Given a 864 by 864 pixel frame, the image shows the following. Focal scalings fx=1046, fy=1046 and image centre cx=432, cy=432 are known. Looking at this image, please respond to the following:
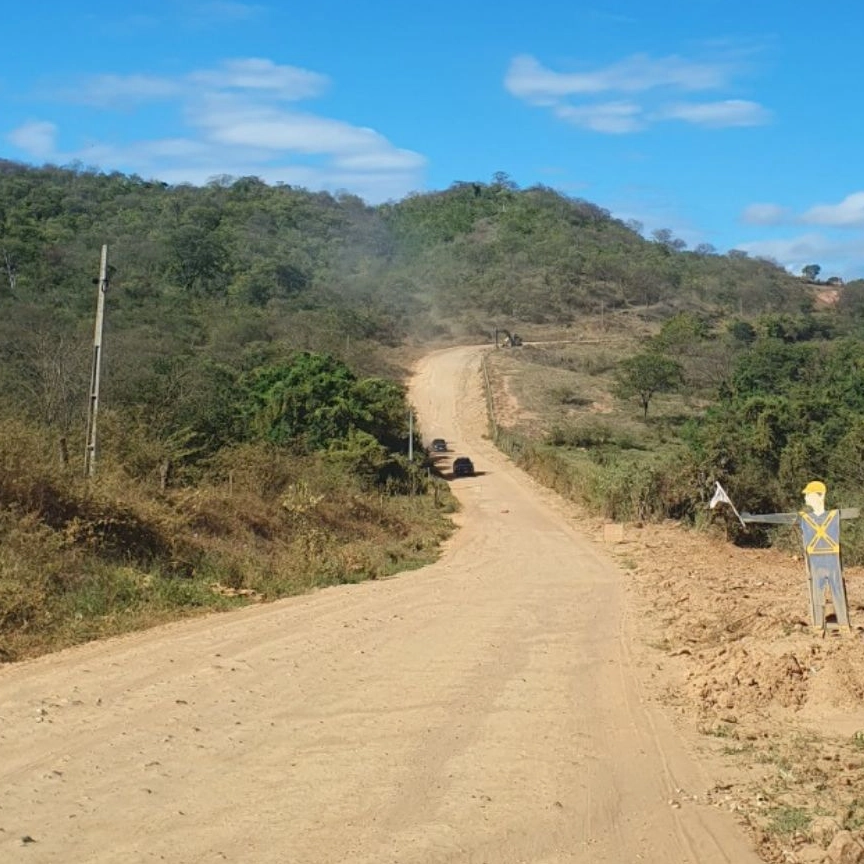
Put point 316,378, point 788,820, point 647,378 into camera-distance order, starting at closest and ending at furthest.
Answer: point 788,820 < point 316,378 < point 647,378

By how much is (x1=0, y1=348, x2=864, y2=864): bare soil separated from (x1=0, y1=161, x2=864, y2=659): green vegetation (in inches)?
87.0

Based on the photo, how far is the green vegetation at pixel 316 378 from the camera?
14.0 meters

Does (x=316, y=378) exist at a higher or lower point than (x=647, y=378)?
lower

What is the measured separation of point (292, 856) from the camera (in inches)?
209

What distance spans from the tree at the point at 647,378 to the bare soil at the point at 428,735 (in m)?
52.8

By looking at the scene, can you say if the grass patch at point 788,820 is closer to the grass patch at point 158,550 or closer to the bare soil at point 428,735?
the bare soil at point 428,735

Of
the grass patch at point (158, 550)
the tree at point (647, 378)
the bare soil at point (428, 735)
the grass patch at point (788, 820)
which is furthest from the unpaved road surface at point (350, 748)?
the tree at point (647, 378)

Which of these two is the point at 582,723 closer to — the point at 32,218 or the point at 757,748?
the point at 757,748

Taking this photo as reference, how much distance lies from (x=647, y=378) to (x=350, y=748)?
60.3 metres

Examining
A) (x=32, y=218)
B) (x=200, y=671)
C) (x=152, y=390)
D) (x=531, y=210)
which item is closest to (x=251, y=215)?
(x=32, y=218)

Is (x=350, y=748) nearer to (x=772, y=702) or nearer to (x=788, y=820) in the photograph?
(x=788, y=820)

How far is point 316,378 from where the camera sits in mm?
38469

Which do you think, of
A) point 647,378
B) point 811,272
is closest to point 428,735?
point 647,378

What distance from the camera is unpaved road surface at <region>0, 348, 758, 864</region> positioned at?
5.58 m
